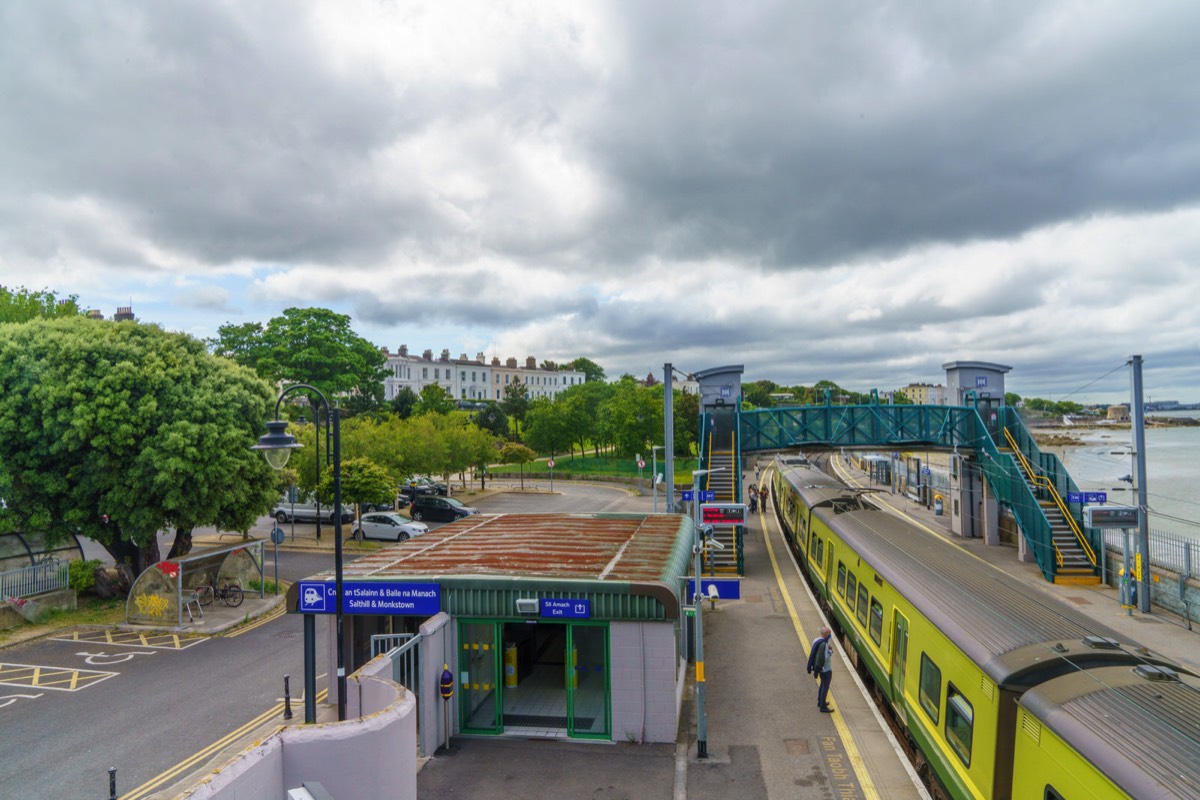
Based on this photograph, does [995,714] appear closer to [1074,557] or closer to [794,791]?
[794,791]

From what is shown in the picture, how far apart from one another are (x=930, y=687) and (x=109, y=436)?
21138mm

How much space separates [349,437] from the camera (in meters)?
36.8

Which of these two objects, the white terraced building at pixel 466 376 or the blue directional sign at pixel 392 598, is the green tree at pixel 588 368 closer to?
the white terraced building at pixel 466 376

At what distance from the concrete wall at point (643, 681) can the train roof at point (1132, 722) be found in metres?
5.59

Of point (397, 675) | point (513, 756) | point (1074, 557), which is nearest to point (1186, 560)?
point (1074, 557)

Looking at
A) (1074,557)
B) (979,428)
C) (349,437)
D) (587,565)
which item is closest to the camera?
(587,565)

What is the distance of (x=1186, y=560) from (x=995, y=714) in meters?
18.1

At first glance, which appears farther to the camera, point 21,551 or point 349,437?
point 349,437

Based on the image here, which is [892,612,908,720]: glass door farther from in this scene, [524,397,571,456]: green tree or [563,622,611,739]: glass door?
[524,397,571,456]: green tree

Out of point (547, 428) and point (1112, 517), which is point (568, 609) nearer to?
point (1112, 517)

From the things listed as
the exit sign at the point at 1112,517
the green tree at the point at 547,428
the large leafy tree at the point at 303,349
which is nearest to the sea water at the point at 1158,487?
the exit sign at the point at 1112,517

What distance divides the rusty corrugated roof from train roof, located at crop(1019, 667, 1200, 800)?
6339mm

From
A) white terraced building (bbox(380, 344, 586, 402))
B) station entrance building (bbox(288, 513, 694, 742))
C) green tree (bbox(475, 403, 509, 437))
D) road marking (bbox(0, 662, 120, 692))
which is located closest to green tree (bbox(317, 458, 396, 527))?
road marking (bbox(0, 662, 120, 692))

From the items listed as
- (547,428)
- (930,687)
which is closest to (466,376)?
(547,428)
